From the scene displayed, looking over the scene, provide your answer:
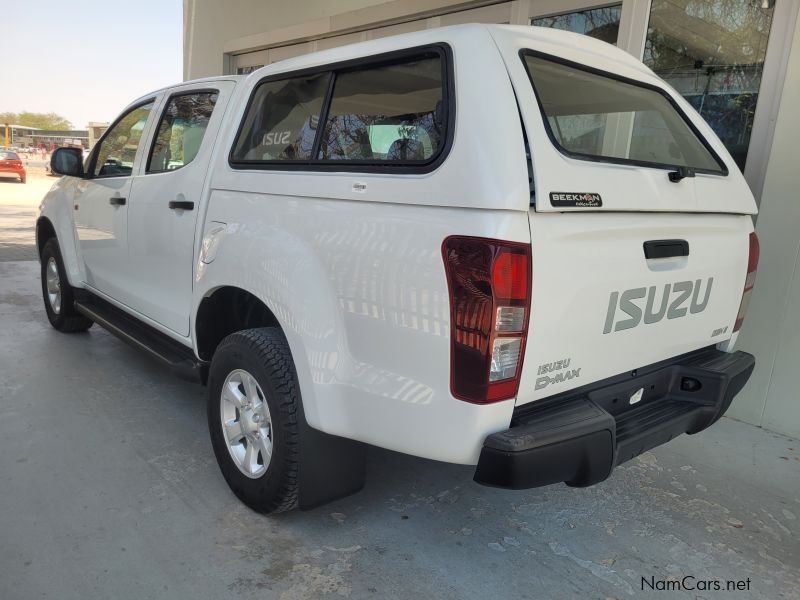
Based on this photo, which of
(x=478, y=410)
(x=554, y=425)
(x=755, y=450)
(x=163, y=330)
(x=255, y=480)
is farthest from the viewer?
(x=755, y=450)

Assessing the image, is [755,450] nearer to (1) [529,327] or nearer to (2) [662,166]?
(2) [662,166]

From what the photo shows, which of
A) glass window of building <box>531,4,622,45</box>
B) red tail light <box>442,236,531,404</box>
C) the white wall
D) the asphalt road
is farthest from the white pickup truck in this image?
the asphalt road

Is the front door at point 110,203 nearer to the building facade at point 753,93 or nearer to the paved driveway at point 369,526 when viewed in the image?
the paved driveway at point 369,526

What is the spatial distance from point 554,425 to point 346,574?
1037 millimetres

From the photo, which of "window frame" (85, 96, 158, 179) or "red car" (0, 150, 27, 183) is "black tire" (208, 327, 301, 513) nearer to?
"window frame" (85, 96, 158, 179)

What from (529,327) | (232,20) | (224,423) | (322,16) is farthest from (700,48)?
(232,20)

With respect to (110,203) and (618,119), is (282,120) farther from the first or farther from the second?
(618,119)

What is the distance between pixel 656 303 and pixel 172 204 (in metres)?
2.39

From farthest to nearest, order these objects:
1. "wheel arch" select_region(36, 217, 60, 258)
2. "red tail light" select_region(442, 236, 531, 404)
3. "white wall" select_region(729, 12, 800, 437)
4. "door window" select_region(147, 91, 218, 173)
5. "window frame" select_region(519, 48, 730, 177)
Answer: "wheel arch" select_region(36, 217, 60, 258)
"white wall" select_region(729, 12, 800, 437)
"door window" select_region(147, 91, 218, 173)
"window frame" select_region(519, 48, 730, 177)
"red tail light" select_region(442, 236, 531, 404)

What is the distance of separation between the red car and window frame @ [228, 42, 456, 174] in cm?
2546

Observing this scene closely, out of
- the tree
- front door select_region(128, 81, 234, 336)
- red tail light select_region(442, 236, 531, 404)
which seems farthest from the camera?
the tree

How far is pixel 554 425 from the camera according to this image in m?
1.95

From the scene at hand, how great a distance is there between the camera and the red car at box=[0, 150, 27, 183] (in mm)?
23344

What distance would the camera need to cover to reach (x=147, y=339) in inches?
141
